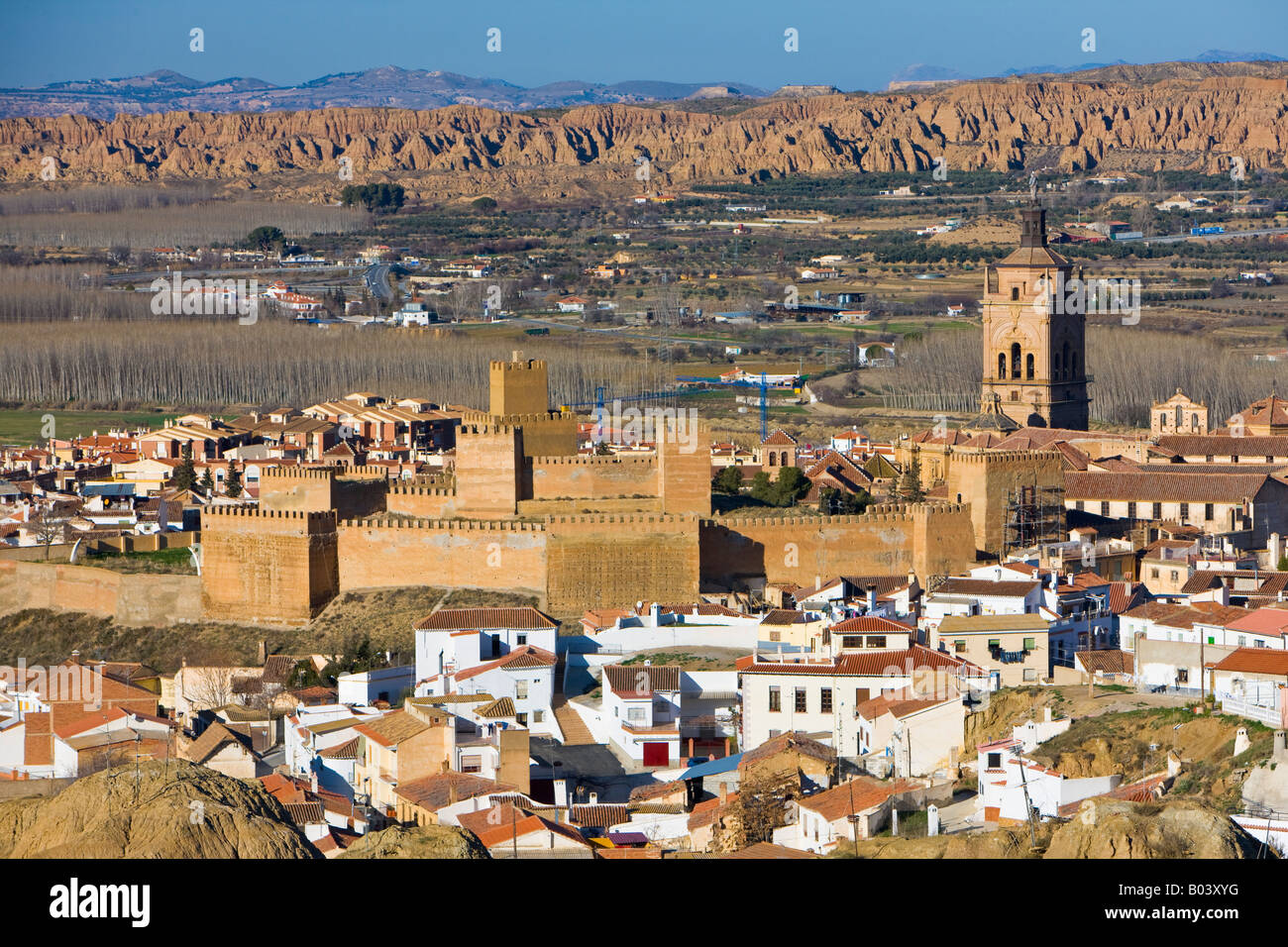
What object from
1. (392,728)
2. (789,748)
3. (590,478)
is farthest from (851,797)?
(590,478)

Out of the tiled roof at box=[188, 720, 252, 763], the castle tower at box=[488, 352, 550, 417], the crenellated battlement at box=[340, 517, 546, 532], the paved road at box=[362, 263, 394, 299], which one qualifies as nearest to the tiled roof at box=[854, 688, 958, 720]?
the tiled roof at box=[188, 720, 252, 763]

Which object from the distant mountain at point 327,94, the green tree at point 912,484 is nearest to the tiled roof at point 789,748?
the green tree at point 912,484

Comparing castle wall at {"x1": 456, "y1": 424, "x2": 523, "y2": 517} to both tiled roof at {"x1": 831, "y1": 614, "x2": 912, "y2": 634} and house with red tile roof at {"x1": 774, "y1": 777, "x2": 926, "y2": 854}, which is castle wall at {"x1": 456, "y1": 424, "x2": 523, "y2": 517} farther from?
house with red tile roof at {"x1": 774, "y1": 777, "x2": 926, "y2": 854}

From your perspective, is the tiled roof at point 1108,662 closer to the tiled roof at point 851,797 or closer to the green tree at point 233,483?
the tiled roof at point 851,797
